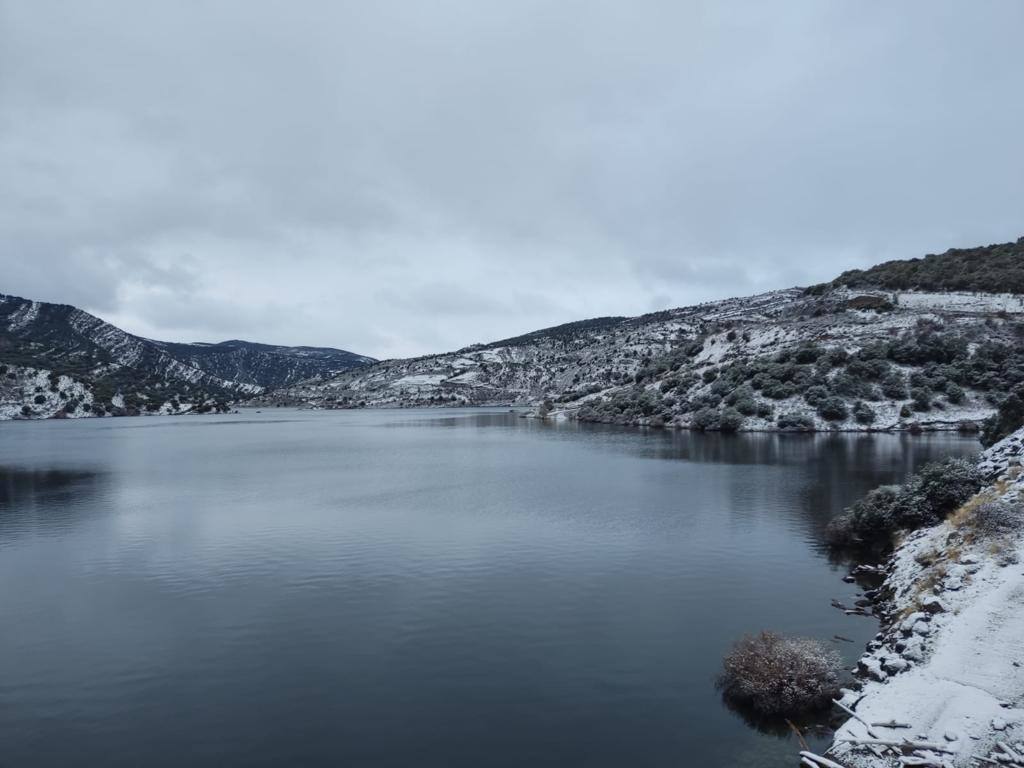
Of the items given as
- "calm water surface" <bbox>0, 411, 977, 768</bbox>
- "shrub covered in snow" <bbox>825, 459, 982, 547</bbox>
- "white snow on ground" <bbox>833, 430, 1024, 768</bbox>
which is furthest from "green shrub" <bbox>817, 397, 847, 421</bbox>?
"white snow on ground" <bbox>833, 430, 1024, 768</bbox>

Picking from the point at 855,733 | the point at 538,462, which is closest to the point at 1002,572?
the point at 855,733

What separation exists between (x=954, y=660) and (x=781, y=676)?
3693mm

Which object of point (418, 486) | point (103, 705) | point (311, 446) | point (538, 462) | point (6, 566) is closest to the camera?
point (103, 705)

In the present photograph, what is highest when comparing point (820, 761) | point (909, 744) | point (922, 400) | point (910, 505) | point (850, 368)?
point (850, 368)

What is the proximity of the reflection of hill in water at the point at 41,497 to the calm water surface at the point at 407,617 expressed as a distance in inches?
15.4

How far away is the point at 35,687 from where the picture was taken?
1638 centimetres

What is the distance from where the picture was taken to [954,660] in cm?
1389

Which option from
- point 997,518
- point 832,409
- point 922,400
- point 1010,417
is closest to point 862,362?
point 832,409

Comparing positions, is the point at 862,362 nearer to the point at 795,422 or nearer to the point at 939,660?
the point at 795,422

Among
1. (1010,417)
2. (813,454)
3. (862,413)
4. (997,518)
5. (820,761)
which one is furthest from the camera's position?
(862,413)

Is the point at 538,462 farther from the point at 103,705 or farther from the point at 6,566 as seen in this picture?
the point at 103,705

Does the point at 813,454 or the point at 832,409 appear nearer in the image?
the point at 813,454

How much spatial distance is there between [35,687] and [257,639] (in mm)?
5530

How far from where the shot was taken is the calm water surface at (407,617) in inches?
544
